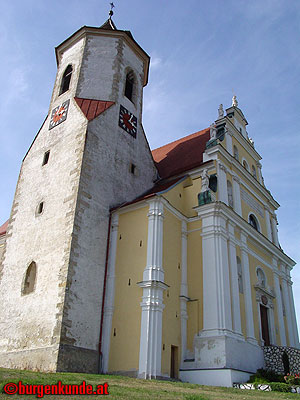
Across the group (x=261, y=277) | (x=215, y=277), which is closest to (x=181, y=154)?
(x=261, y=277)

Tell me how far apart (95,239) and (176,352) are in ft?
16.3

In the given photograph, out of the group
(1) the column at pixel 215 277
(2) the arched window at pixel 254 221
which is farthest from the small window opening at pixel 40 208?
(2) the arched window at pixel 254 221

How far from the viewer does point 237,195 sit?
1923 cm

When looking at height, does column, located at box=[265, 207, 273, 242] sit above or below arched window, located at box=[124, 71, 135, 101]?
below

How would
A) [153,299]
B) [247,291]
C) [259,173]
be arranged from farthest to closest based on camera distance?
[259,173] → [247,291] → [153,299]

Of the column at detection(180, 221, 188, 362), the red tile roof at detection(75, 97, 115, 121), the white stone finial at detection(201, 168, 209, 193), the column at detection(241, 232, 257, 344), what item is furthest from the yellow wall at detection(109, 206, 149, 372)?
the column at detection(241, 232, 257, 344)

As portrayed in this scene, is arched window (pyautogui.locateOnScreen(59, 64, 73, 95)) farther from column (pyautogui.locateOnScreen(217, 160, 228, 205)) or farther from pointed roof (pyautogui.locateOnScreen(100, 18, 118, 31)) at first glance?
column (pyautogui.locateOnScreen(217, 160, 228, 205))

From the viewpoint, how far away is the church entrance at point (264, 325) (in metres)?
17.5

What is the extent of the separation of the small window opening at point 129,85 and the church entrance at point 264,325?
39.4 ft

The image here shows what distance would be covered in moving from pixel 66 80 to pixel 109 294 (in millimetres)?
11501

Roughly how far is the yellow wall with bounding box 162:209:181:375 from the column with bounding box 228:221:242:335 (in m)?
2.10

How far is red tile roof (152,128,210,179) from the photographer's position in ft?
65.5

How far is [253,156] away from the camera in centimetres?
2302

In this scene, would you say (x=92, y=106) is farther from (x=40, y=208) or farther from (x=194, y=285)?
(x=194, y=285)
